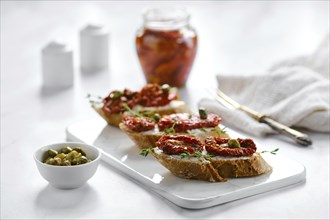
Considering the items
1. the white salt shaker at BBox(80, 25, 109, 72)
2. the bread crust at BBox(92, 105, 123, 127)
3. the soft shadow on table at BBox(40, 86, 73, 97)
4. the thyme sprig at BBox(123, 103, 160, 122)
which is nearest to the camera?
the thyme sprig at BBox(123, 103, 160, 122)

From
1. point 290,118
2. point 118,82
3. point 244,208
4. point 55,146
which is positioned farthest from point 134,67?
point 244,208

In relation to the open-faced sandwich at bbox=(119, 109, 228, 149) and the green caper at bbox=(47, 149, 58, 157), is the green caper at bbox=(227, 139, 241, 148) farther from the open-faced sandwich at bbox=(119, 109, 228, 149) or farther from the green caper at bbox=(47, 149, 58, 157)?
the green caper at bbox=(47, 149, 58, 157)

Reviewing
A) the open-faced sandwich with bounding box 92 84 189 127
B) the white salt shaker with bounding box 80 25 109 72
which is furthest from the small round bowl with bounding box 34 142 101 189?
the white salt shaker with bounding box 80 25 109 72

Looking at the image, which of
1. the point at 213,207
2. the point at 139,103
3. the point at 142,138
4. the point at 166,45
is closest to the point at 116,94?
the point at 139,103

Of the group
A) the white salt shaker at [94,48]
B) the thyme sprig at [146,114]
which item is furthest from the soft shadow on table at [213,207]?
the white salt shaker at [94,48]

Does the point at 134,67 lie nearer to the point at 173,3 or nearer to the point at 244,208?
the point at 173,3

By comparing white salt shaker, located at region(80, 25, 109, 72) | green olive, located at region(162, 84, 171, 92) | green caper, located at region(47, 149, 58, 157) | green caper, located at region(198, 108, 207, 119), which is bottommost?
white salt shaker, located at region(80, 25, 109, 72)
